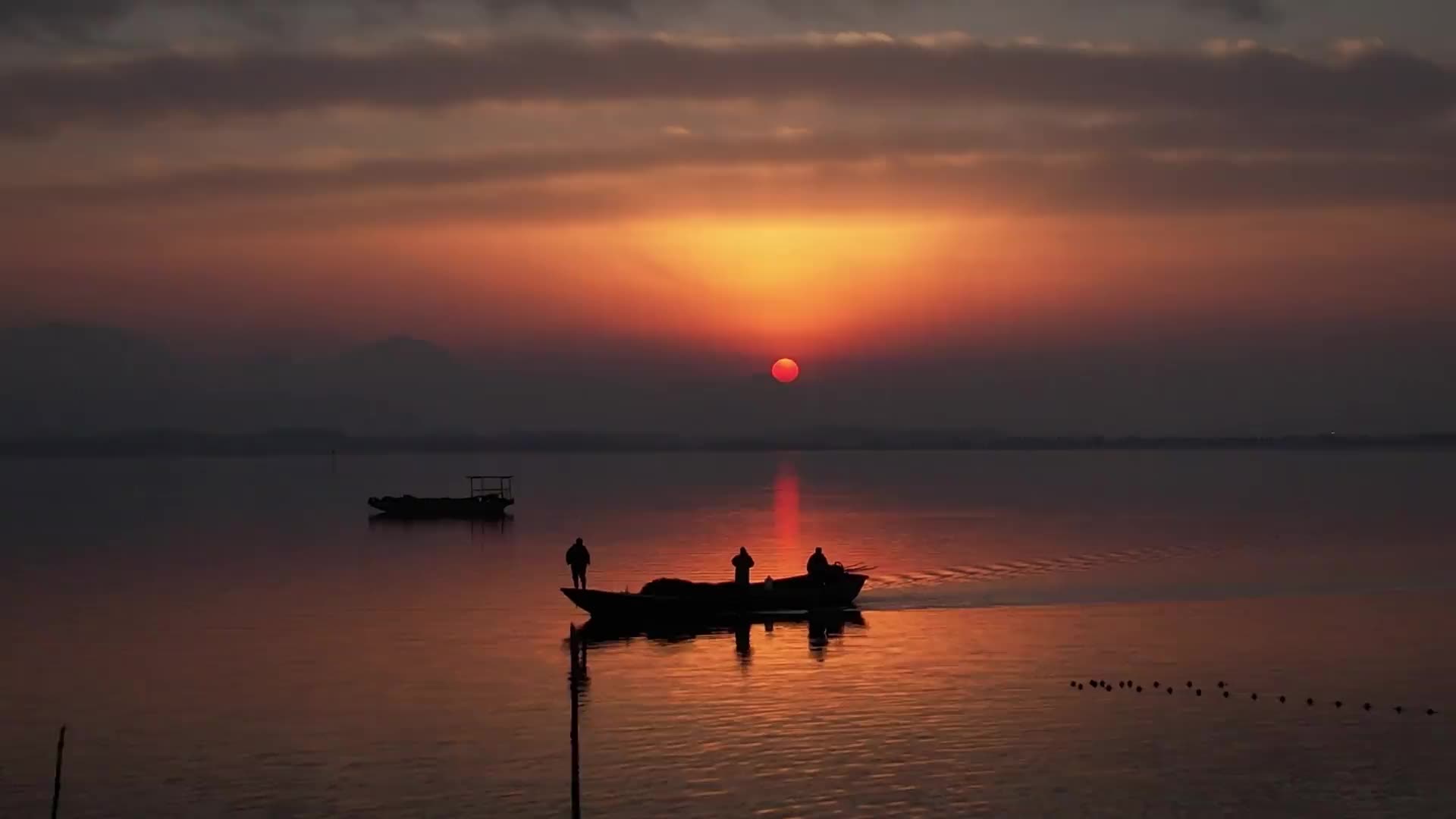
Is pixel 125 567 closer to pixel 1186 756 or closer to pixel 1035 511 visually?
pixel 1186 756

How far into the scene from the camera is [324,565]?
83.8m

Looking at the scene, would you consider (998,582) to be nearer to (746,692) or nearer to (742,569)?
(742,569)

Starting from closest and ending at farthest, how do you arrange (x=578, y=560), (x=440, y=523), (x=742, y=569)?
1. (x=742, y=569)
2. (x=578, y=560)
3. (x=440, y=523)

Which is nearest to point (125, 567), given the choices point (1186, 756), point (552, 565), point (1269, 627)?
point (552, 565)

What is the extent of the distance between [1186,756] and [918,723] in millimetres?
6183

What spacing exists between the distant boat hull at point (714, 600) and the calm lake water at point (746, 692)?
76.5 inches

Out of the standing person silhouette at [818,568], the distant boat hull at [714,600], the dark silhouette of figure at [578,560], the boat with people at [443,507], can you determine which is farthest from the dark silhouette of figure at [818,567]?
the boat with people at [443,507]

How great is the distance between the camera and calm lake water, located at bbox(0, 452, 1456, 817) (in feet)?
98.7

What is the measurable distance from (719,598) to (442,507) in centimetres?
8631

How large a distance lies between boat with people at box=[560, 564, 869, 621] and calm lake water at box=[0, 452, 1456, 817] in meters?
1.96

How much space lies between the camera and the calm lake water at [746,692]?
30094 mm

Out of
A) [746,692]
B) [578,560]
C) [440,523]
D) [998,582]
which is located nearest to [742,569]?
[578,560]

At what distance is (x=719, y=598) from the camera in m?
55.1

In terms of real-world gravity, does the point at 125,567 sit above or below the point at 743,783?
above
